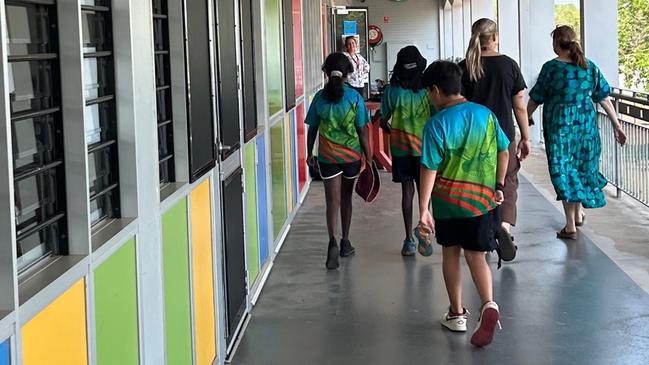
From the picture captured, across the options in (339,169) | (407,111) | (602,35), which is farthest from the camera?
(602,35)

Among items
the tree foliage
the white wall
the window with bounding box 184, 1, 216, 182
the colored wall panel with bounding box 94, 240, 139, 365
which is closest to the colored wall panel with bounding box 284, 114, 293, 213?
the window with bounding box 184, 1, 216, 182

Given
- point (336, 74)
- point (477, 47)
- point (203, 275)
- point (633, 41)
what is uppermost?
point (633, 41)

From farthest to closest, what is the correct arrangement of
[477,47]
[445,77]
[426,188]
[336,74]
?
[336,74], [477,47], [445,77], [426,188]

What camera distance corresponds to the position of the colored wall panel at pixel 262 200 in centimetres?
646

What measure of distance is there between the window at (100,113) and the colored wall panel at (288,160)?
5041mm

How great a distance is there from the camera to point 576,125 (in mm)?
7414

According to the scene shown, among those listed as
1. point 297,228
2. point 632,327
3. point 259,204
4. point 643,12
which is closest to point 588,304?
point 632,327

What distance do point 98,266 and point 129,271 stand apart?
1.13 ft

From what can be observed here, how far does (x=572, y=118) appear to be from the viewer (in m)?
7.38

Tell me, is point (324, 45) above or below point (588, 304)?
above

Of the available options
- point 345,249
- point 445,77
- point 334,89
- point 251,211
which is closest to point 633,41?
point 345,249

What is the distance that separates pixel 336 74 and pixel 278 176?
126cm

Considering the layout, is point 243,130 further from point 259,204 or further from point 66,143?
point 66,143

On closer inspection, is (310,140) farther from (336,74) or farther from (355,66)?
(355,66)
